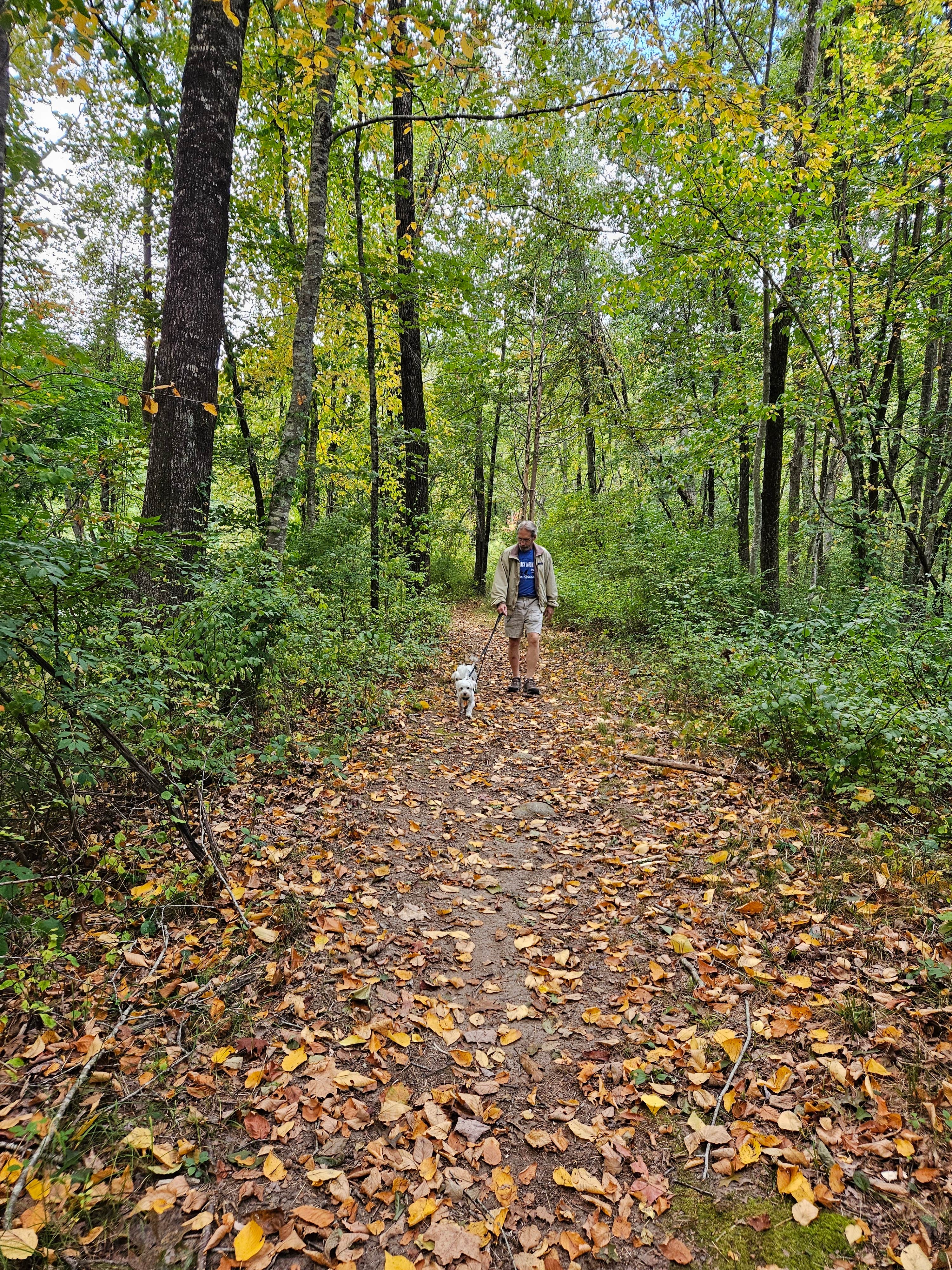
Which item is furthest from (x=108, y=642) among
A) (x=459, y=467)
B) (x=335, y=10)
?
(x=459, y=467)

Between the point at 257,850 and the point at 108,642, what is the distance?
172 centimetres

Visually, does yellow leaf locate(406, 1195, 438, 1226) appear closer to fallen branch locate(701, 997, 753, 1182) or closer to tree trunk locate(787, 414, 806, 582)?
fallen branch locate(701, 997, 753, 1182)

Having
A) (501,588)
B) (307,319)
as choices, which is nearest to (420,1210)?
(501,588)

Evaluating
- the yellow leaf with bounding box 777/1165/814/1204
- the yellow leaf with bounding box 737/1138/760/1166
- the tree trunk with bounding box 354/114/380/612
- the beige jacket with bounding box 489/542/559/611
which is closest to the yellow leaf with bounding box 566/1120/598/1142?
the yellow leaf with bounding box 737/1138/760/1166

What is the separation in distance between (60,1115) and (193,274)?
600cm

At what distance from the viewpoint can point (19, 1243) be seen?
177 centimetres

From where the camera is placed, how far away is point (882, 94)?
7.38 meters

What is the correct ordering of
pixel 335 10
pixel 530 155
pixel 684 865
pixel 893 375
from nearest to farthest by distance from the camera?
pixel 684 865 < pixel 335 10 < pixel 530 155 < pixel 893 375

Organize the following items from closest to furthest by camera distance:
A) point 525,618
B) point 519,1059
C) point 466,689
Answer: point 519,1059
point 466,689
point 525,618

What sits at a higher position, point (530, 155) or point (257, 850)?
point (530, 155)

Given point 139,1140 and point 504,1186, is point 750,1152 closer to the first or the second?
point 504,1186

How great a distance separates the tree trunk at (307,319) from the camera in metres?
5.83

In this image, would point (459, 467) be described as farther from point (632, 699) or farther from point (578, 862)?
point (578, 862)

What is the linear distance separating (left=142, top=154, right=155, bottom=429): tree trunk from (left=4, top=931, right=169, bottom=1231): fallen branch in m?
3.39
